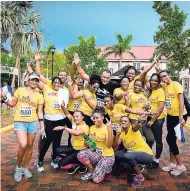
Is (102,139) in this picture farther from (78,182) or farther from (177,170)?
(177,170)

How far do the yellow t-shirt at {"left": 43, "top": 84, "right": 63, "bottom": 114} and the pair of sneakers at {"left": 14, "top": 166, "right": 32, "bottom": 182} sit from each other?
1098 millimetres

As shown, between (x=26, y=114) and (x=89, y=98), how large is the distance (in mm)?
1205

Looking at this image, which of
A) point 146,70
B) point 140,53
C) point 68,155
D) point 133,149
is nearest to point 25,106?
point 68,155

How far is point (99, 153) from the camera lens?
15.4ft

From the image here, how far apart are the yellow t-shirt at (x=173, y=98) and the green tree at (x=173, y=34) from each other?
11975 millimetres

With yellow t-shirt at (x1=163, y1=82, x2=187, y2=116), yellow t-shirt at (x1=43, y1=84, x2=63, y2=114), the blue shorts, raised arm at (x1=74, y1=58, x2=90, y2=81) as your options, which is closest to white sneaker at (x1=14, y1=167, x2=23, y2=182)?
the blue shorts

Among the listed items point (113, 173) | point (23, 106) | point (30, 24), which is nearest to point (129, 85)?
point (113, 173)

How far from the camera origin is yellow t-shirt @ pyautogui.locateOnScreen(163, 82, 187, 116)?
4.91 m

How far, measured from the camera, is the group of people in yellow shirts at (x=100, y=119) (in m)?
4.60

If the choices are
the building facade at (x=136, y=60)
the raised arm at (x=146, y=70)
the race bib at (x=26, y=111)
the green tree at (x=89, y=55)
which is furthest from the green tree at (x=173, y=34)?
the building facade at (x=136, y=60)

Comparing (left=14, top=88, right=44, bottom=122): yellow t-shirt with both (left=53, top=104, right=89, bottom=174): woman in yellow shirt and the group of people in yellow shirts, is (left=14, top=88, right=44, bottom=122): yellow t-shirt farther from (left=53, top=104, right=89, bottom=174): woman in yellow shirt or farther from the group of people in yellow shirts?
(left=53, top=104, right=89, bottom=174): woman in yellow shirt

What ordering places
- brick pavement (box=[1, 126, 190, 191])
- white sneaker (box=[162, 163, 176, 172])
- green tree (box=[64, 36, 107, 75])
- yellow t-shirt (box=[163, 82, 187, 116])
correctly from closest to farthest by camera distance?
1. brick pavement (box=[1, 126, 190, 191])
2. yellow t-shirt (box=[163, 82, 187, 116])
3. white sneaker (box=[162, 163, 176, 172])
4. green tree (box=[64, 36, 107, 75])

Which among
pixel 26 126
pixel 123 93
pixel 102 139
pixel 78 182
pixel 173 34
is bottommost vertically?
pixel 78 182

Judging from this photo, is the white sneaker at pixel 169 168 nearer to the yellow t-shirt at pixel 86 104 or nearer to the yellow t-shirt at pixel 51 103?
the yellow t-shirt at pixel 86 104
